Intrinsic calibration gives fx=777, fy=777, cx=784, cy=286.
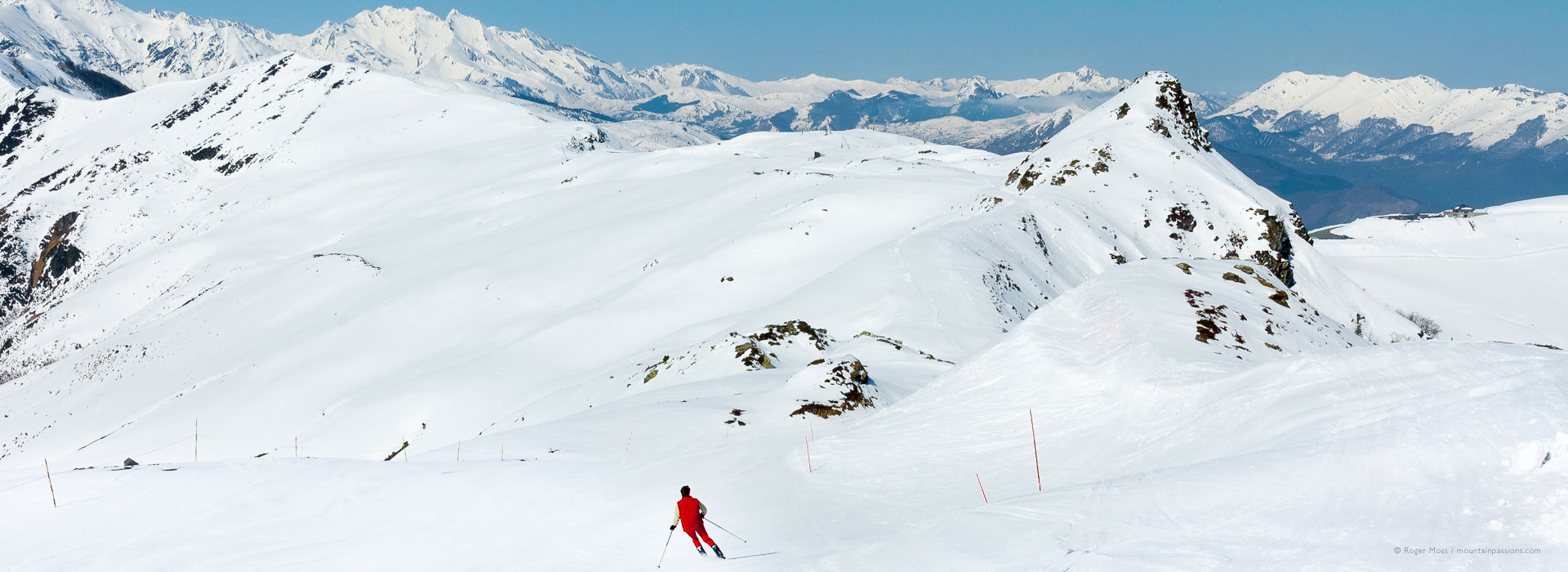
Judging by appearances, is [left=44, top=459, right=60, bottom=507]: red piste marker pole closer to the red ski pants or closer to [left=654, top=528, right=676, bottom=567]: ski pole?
[left=654, top=528, right=676, bottom=567]: ski pole

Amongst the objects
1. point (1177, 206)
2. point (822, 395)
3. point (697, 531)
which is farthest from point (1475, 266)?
point (697, 531)

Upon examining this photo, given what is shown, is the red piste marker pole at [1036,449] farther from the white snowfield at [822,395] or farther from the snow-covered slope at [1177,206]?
the snow-covered slope at [1177,206]

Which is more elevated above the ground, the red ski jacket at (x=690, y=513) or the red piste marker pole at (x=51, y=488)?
the red piste marker pole at (x=51, y=488)

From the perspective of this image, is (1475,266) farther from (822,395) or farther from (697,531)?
(697,531)

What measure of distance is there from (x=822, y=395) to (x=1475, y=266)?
167 meters

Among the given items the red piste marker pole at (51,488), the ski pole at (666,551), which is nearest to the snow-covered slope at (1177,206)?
the ski pole at (666,551)

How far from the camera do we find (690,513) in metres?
13.5

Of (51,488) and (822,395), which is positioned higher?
(51,488)

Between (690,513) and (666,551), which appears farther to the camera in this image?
(666,551)

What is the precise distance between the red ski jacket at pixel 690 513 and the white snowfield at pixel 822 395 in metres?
0.60

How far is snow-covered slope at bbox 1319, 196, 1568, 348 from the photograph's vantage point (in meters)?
109

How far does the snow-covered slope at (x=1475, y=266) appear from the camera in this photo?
109419 millimetres

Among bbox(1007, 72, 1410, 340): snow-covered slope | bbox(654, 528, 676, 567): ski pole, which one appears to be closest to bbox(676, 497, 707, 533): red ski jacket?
bbox(654, 528, 676, 567): ski pole

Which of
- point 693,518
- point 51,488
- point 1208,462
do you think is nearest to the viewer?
point 1208,462
